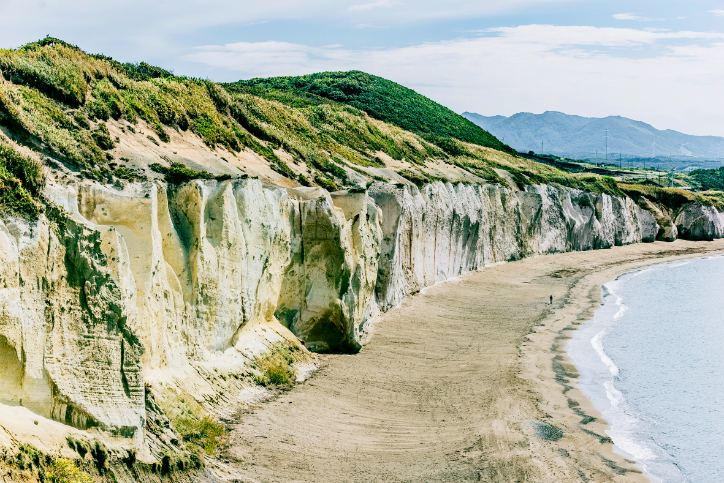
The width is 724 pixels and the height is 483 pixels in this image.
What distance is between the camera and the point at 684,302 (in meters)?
43.2

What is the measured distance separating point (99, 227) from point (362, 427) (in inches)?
368

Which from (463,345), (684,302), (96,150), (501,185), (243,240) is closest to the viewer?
(96,150)

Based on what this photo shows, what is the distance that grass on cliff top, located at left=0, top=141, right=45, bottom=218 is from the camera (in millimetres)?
12289

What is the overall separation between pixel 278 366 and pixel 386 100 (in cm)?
7279

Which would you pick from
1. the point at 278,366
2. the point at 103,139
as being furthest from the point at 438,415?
the point at 103,139

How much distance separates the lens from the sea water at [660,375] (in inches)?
759

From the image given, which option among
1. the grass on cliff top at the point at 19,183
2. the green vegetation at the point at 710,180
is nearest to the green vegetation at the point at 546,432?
the grass on cliff top at the point at 19,183

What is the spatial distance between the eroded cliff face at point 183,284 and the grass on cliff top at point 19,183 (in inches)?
11.9

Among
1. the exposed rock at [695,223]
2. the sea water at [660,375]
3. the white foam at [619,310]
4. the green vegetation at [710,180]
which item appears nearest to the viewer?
the sea water at [660,375]

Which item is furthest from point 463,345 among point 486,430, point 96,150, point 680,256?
point 680,256

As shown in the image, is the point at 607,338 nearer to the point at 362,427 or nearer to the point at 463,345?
the point at 463,345

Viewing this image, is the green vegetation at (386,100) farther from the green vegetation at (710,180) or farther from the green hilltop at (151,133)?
the green vegetation at (710,180)

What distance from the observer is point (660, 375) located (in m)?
26.8

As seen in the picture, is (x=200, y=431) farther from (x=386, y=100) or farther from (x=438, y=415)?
(x=386, y=100)
